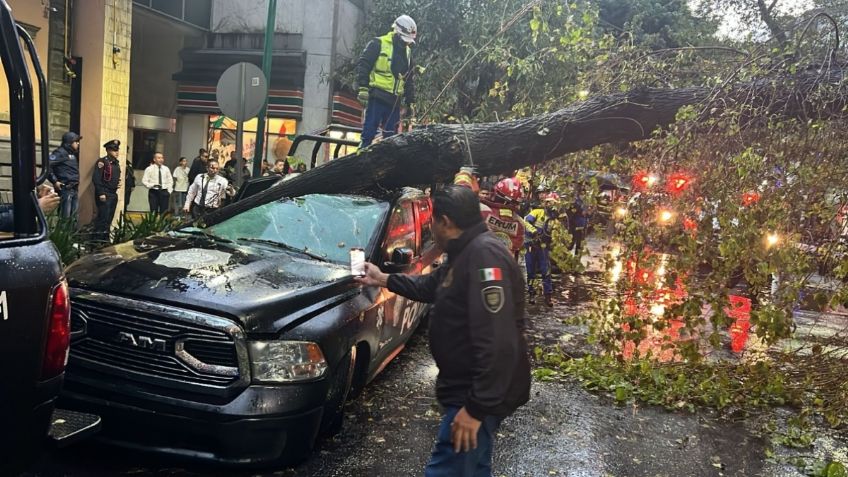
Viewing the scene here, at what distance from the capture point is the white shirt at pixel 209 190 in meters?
12.2

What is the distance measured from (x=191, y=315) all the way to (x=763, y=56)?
4.90m

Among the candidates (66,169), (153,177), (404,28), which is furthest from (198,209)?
(404,28)

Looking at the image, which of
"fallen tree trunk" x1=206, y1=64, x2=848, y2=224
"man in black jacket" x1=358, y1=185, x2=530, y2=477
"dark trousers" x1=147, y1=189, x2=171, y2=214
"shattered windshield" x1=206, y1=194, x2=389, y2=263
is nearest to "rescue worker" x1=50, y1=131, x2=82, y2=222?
"dark trousers" x1=147, y1=189, x2=171, y2=214

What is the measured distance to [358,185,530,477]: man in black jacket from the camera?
8.56ft

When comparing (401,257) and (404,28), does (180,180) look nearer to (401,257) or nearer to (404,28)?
(404,28)

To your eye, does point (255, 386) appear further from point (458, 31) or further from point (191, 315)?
point (458, 31)

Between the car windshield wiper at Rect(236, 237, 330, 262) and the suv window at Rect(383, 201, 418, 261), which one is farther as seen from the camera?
the suv window at Rect(383, 201, 418, 261)

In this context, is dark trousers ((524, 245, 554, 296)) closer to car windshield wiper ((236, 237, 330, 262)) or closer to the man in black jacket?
car windshield wiper ((236, 237, 330, 262))

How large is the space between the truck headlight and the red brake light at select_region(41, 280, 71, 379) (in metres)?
1.12

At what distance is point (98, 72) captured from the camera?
12391 mm

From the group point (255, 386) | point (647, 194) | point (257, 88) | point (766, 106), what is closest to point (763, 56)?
point (766, 106)

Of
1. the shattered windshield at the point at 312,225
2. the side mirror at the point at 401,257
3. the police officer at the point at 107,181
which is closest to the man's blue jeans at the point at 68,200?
the police officer at the point at 107,181

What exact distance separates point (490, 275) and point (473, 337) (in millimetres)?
254

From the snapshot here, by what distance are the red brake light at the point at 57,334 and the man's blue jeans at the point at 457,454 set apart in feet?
5.13
